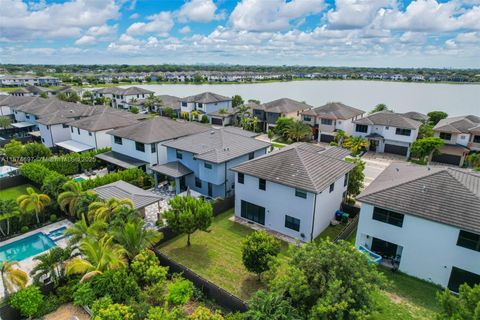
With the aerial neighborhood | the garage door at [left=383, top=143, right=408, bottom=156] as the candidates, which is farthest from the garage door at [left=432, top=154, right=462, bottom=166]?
the garage door at [left=383, top=143, right=408, bottom=156]

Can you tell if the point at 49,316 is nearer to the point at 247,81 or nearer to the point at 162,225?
the point at 162,225

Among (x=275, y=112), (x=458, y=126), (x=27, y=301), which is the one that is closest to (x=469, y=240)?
(x=27, y=301)

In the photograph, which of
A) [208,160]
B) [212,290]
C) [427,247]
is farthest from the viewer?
[208,160]

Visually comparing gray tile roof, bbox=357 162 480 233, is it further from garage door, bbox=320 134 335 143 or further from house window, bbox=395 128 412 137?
garage door, bbox=320 134 335 143

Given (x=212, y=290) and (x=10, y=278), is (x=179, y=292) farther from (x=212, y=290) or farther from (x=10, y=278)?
(x=10, y=278)

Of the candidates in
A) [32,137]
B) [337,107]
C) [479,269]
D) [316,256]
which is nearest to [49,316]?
[316,256]

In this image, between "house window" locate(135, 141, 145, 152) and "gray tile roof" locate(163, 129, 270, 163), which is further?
"house window" locate(135, 141, 145, 152)

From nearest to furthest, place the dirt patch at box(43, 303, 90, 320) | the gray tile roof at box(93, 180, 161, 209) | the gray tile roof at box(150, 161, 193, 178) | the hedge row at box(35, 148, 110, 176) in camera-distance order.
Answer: the dirt patch at box(43, 303, 90, 320) < the gray tile roof at box(93, 180, 161, 209) < the gray tile roof at box(150, 161, 193, 178) < the hedge row at box(35, 148, 110, 176)
